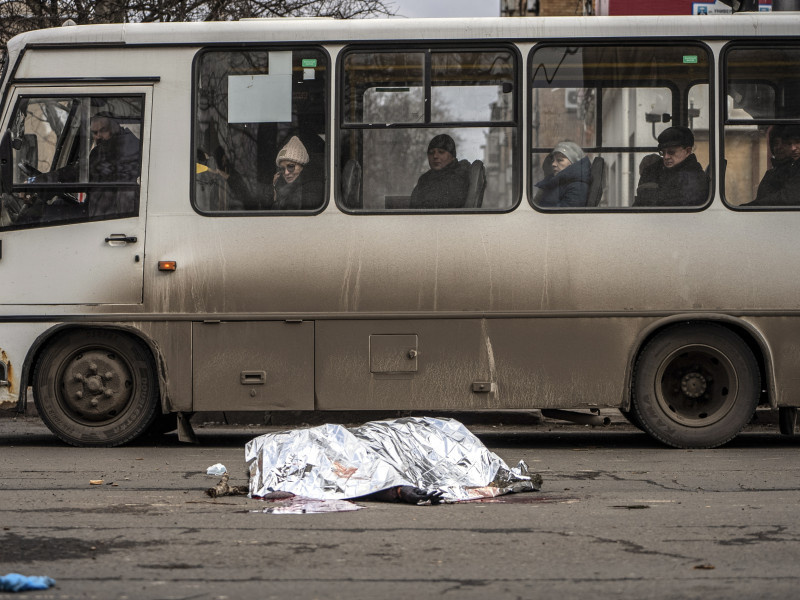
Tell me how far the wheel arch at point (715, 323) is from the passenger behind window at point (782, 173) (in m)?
0.90

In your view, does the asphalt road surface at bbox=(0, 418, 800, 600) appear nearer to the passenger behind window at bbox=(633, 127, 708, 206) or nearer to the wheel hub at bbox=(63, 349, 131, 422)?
the wheel hub at bbox=(63, 349, 131, 422)

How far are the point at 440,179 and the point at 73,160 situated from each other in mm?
2748

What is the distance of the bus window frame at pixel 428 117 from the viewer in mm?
9305

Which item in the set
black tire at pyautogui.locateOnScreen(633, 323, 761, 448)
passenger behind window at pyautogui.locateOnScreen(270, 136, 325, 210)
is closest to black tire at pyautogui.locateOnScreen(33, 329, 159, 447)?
passenger behind window at pyautogui.locateOnScreen(270, 136, 325, 210)

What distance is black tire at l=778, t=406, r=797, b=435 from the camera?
31.3ft

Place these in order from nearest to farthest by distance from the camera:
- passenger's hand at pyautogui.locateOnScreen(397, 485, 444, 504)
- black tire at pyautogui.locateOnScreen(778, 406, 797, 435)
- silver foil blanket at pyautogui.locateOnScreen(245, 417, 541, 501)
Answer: passenger's hand at pyautogui.locateOnScreen(397, 485, 444, 504) → silver foil blanket at pyautogui.locateOnScreen(245, 417, 541, 501) → black tire at pyautogui.locateOnScreen(778, 406, 797, 435)

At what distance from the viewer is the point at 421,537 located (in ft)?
18.6

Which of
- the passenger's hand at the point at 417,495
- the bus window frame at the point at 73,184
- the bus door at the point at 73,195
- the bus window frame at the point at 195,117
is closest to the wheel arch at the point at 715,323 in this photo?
the bus window frame at the point at 195,117

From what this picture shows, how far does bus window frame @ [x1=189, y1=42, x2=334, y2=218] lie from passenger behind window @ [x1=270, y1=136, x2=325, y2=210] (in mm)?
46

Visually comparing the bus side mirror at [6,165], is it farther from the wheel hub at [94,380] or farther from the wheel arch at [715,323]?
the wheel arch at [715,323]

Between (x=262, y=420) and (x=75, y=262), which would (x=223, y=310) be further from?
(x=262, y=420)

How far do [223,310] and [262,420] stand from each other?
271 cm

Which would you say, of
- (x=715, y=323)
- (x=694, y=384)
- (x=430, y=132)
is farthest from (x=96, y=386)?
(x=715, y=323)

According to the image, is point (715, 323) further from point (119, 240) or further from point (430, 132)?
point (119, 240)
